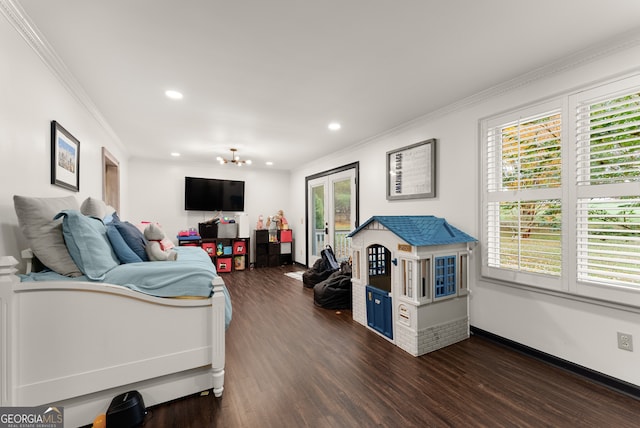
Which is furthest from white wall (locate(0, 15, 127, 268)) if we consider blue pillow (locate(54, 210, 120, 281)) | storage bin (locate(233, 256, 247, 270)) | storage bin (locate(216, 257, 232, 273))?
storage bin (locate(233, 256, 247, 270))

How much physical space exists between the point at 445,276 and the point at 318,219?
3515 mm

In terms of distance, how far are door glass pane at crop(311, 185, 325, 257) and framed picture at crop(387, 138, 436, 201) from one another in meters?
2.07

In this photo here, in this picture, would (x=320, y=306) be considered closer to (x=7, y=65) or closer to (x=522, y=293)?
(x=522, y=293)

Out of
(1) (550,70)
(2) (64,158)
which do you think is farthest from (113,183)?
(1) (550,70)

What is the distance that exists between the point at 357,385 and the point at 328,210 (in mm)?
3695

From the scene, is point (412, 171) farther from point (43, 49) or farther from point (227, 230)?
point (227, 230)

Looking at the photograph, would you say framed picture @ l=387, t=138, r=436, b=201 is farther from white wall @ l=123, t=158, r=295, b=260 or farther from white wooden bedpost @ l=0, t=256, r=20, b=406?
white wall @ l=123, t=158, r=295, b=260

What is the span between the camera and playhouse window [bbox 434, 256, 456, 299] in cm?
246

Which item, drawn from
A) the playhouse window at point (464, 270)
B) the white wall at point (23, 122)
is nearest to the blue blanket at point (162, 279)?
the white wall at point (23, 122)

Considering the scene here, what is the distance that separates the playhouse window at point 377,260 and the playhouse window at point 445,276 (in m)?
0.71

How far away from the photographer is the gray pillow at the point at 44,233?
1.47 meters

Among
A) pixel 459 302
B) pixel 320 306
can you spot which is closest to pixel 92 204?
pixel 320 306

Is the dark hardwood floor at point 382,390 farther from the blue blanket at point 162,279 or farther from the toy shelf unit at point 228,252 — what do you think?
the toy shelf unit at point 228,252

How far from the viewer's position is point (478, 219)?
106 inches
